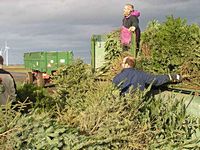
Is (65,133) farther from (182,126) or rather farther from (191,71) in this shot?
(191,71)

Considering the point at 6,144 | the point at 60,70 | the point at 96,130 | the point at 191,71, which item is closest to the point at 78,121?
the point at 96,130

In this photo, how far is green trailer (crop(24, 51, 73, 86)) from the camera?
26.1m

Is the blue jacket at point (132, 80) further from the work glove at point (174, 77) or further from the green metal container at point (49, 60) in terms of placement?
the green metal container at point (49, 60)

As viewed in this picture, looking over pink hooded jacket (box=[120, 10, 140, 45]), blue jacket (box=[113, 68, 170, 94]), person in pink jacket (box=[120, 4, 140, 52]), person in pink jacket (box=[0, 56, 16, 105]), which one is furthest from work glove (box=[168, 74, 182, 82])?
person in pink jacket (box=[0, 56, 16, 105])

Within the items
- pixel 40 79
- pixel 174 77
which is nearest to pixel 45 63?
pixel 40 79

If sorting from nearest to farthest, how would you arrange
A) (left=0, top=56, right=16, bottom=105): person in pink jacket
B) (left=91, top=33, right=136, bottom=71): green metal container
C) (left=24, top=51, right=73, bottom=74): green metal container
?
(left=0, top=56, right=16, bottom=105): person in pink jacket < (left=91, top=33, right=136, bottom=71): green metal container < (left=24, top=51, right=73, bottom=74): green metal container

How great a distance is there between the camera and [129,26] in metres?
9.96

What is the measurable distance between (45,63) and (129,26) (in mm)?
17403

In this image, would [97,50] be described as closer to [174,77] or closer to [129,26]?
[129,26]

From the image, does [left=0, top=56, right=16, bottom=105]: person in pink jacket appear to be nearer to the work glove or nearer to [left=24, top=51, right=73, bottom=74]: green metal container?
the work glove

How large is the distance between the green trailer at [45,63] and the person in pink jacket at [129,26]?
15.7 meters

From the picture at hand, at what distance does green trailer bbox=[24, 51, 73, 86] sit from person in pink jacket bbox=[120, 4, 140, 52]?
1565cm

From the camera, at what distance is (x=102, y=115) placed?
602cm

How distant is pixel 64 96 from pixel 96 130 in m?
4.19
